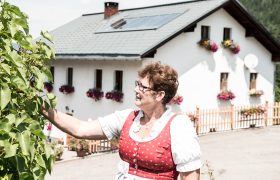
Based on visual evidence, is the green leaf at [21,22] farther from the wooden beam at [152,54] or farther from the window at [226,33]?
the window at [226,33]

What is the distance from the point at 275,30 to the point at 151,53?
34.5 metres

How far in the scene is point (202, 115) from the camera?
49.6ft

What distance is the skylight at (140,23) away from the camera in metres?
15.3

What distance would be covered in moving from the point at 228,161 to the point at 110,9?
1251 cm

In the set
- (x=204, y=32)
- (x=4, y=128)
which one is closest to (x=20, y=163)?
(x=4, y=128)

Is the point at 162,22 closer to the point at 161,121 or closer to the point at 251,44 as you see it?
the point at 251,44

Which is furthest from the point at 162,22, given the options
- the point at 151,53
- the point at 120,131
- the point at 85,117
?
the point at 120,131

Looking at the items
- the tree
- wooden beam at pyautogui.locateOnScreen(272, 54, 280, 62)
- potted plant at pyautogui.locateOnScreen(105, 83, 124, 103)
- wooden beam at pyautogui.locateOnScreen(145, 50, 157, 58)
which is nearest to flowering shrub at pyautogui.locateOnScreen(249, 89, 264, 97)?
wooden beam at pyautogui.locateOnScreen(272, 54, 280, 62)

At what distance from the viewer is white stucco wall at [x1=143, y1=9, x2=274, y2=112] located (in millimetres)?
14523

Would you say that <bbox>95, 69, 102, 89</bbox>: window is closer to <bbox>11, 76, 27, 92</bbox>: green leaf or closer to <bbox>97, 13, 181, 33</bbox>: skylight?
<bbox>97, 13, 181, 33</bbox>: skylight

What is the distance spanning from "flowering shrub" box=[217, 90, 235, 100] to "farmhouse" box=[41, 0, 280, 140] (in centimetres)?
23

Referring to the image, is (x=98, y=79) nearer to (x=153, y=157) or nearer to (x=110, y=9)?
(x=110, y=9)

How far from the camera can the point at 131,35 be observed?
1491 cm

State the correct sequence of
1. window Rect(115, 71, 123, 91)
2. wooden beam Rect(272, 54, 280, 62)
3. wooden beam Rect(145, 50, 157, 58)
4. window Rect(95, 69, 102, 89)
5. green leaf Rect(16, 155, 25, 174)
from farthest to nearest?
wooden beam Rect(272, 54, 280, 62), window Rect(95, 69, 102, 89), window Rect(115, 71, 123, 91), wooden beam Rect(145, 50, 157, 58), green leaf Rect(16, 155, 25, 174)
